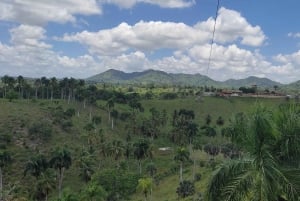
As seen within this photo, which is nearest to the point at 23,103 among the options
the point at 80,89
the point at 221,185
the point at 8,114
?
the point at 8,114

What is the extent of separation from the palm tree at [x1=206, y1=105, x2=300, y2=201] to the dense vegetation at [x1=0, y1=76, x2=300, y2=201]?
0.02 meters

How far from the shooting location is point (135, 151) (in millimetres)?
119938

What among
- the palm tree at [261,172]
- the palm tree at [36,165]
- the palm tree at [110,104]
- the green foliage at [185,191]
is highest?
the palm tree at [261,172]

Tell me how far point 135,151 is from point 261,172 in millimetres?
111039

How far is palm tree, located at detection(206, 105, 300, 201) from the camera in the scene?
9.68 metres

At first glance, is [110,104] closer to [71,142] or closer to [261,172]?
[71,142]

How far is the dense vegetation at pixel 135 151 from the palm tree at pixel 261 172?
0.02 metres

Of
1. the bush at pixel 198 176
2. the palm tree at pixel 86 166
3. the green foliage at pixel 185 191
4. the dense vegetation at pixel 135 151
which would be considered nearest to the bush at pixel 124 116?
the dense vegetation at pixel 135 151

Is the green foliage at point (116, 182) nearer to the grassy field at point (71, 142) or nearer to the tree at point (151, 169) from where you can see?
the grassy field at point (71, 142)

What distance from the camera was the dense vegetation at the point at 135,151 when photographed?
10.1m

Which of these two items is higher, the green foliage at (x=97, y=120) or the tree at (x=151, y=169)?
the green foliage at (x=97, y=120)

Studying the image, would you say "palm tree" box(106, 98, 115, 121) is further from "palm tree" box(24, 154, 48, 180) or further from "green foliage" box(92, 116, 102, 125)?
"palm tree" box(24, 154, 48, 180)

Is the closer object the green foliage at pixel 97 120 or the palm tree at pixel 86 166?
the palm tree at pixel 86 166

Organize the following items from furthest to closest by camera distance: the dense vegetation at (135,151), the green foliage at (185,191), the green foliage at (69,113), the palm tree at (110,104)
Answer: the palm tree at (110,104), the green foliage at (69,113), the green foliage at (185,191), the dense vegetation at (135,151)
